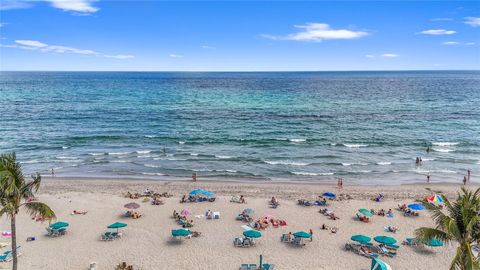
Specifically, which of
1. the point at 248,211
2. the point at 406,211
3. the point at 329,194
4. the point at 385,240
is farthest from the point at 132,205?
the point at 406,211

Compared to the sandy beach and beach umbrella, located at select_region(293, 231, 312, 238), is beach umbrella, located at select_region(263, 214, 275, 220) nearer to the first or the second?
the sandy beach

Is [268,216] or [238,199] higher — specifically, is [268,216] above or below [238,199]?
below

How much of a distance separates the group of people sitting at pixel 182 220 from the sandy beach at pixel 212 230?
0.56 m

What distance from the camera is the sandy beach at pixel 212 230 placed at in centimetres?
2216

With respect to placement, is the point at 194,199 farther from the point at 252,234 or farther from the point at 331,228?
the point at 331,228

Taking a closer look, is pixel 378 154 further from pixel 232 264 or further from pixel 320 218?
pixel 232 264

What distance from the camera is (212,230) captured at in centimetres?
2638

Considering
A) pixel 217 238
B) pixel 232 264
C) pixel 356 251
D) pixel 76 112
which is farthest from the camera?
pixel 76 112

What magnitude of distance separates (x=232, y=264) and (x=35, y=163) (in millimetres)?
35191

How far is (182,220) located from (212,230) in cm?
268

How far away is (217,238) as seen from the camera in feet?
82.5

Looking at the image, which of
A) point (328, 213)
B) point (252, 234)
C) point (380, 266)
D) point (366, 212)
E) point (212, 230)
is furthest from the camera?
point (328, 213)

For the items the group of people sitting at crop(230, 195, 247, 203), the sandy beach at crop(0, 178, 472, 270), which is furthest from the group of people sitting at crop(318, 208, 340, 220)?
the group of people sitting at crop(230, 195, 247, 203)

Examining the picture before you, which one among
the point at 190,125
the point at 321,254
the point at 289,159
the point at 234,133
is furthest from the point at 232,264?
the point at 190,125
